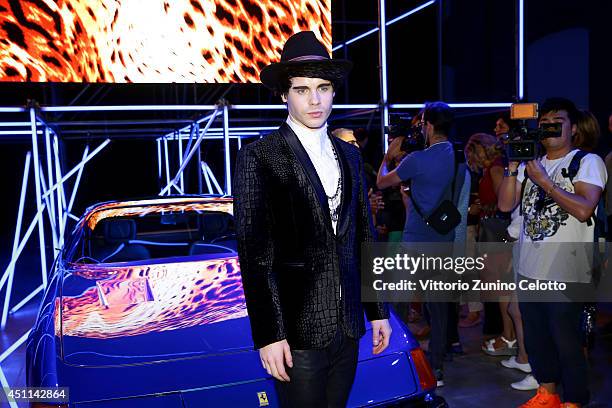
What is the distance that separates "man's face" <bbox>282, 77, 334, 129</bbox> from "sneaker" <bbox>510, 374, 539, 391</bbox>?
9.89 feet

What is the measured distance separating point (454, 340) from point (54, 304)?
316cm

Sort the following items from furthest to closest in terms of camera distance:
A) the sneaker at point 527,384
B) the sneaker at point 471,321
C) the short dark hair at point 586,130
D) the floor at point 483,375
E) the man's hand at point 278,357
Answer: the sneaker at point 471,321
the sneaker at point 527,384
the floor at point 483,375
the short dark hair at point 586,130
the man's hand at point 278,357

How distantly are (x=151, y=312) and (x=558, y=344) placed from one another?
2.14 meters

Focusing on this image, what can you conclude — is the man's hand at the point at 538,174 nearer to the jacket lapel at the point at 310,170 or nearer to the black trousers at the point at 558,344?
the black trousers at the point at 558,344

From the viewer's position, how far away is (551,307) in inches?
127

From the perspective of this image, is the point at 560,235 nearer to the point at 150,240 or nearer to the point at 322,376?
the point at 322,376

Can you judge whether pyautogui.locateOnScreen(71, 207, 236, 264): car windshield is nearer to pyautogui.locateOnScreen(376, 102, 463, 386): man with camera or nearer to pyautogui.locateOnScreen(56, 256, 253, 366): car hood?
pyautogui.locateOnScreen(56, 256, 253, 366): car hood

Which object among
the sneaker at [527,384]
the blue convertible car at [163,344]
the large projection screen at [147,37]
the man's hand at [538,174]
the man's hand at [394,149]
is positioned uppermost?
the large projection screen at [147,37]

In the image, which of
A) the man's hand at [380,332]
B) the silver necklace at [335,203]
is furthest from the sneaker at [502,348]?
the silver necklace at [335,203]

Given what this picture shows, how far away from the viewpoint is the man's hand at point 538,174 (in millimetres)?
3148

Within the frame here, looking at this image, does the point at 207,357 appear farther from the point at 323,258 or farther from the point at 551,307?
the point at 551,307

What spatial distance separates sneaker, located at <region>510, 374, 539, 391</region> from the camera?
13.3 ft

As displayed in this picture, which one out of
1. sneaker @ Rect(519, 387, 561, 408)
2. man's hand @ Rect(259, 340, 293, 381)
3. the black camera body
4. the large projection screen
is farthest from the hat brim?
the large projection screen

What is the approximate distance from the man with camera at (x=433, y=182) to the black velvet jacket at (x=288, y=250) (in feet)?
7.35
